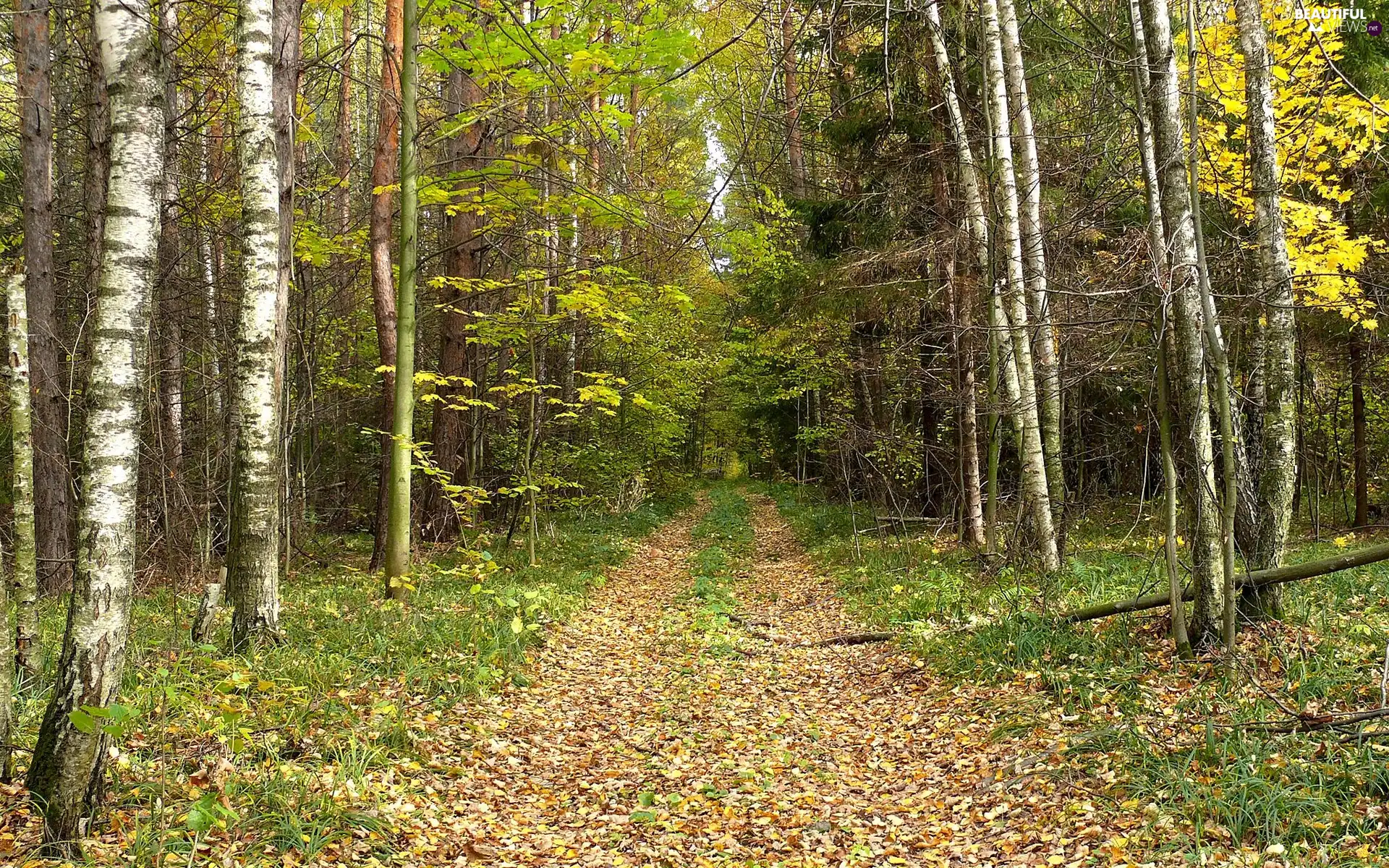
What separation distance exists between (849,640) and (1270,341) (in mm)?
4584

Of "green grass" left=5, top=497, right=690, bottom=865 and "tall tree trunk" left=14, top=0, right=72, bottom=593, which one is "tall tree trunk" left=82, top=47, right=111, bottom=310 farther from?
"green grass" left=5, top=497, right=690, bottom=865

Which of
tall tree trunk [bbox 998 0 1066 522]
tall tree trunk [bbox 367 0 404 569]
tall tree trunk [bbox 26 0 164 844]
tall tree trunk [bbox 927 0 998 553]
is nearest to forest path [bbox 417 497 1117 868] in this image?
tall tree trunk [bbox 26 0 164 844]

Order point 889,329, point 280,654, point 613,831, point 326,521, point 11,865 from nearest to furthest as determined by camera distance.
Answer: point 11,865 → point 613,831 → point 280,654 → point 889,329 → point 326,521

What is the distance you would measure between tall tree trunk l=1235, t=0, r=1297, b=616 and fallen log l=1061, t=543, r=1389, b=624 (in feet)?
0.82

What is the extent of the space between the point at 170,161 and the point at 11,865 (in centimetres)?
808

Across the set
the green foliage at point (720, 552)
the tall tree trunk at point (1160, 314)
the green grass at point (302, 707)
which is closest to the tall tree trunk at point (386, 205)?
the green grass at point (302, 707)

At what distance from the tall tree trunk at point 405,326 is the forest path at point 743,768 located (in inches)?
74.3

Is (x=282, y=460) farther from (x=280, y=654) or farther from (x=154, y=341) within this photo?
(x=280, y=654)

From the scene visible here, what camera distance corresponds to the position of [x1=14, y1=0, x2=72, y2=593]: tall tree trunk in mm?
8312

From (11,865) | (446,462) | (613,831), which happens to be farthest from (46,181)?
(613,831)

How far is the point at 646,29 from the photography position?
7156 mm

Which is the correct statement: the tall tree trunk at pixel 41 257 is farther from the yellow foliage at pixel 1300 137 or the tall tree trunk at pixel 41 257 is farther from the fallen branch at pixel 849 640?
the yellow foliage at pixel 1300 137

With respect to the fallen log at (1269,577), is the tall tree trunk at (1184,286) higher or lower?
higher

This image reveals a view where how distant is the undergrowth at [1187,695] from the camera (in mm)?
3814
